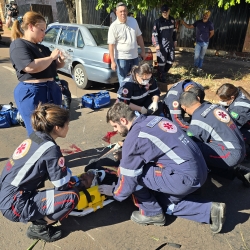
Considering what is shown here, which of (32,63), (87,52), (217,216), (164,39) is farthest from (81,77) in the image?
(217,216)

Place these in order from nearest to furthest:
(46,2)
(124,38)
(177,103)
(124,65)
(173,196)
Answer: (173,196) < (177,103) < (124,38) < (124,65) < (46,2)

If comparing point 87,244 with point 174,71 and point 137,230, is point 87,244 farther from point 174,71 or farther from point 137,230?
point 174,71

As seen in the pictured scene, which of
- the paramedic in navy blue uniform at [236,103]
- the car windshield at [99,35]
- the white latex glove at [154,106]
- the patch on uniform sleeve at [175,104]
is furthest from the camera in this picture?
the car windshield at [99,35]

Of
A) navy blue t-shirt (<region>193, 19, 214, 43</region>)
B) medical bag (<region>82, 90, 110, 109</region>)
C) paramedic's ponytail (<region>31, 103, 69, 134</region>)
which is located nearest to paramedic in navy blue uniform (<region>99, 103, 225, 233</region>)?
paramedic's ponytail (<region>31, 103, 69, 134</region>)

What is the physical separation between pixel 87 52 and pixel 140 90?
2.59 meters

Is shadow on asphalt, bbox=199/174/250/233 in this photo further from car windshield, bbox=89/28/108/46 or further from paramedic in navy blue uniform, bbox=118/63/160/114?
car windshield, bbox=89/28/108/46

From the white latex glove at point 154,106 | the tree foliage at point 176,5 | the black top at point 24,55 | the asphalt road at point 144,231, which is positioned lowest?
the asphalt road at point 144,231

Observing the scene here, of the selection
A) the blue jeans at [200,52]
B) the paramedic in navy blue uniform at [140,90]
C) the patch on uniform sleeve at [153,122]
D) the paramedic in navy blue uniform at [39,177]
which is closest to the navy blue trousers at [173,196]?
the patch on uniform sleeve at [153,122]

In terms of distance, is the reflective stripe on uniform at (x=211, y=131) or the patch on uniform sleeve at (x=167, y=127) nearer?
the patch on uniform sleeve at (x=167, y=127)

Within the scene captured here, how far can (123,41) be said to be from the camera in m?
4.89

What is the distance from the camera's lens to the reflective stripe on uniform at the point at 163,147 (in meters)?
2.16

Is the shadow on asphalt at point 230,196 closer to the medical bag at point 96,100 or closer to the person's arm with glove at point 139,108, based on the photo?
the person's arm with glove at point 139,108

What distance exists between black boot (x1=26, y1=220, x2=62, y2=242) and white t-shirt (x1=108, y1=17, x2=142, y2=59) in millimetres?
3516

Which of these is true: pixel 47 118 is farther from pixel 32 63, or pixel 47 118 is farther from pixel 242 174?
pixel 242 174
